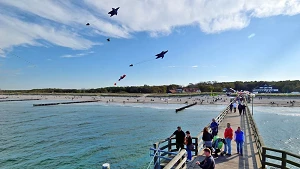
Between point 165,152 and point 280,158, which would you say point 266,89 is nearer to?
point 280,158

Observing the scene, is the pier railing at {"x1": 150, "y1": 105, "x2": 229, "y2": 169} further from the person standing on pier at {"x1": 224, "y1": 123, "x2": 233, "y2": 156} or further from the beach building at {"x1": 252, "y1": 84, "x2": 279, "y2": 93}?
the beach building at {"x1": 252, "y1": 84, "x2": 279, "y2": 93}

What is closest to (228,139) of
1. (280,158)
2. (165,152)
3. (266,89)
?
(280,158)

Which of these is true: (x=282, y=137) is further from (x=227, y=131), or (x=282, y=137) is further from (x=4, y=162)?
(x=4, y=162)

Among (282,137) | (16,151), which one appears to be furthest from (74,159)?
(282,137)

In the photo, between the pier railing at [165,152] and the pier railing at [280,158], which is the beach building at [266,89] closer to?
the pier railing at [165,152]

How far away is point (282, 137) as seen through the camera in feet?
83.0

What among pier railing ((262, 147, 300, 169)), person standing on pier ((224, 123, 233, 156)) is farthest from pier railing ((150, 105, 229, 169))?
pier railing ((262, 147, 300, 169))

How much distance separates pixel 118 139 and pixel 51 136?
9.10 meters

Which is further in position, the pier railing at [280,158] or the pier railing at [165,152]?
the pier railing at [165,152]

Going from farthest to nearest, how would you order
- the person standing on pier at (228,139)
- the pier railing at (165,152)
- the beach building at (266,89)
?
the beach building at (266,89) → the person standing on pier at (228,139) → the pier railing at (165,152)

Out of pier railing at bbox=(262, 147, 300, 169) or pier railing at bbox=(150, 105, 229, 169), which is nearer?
pier railing at bbox=(262, 147, 300, 169)

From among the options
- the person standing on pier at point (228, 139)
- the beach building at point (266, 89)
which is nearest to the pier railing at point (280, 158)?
the person standing on pier at point (228, 139)

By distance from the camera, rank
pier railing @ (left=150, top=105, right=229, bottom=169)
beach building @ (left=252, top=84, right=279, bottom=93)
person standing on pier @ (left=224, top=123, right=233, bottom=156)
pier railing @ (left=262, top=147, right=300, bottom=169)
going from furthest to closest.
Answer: beach building @ (left=252, top=84, right=279, bottom=93), person standing on pier @ (left=224, top=123, right=233, bottom=156), pier railing @ (left=150, top=105, right=229, bottom=169), pier railing @ (left=262, top=147, right=300, bottom=169)

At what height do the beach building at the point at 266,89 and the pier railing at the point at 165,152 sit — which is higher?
the beach building at the point at 266,89
